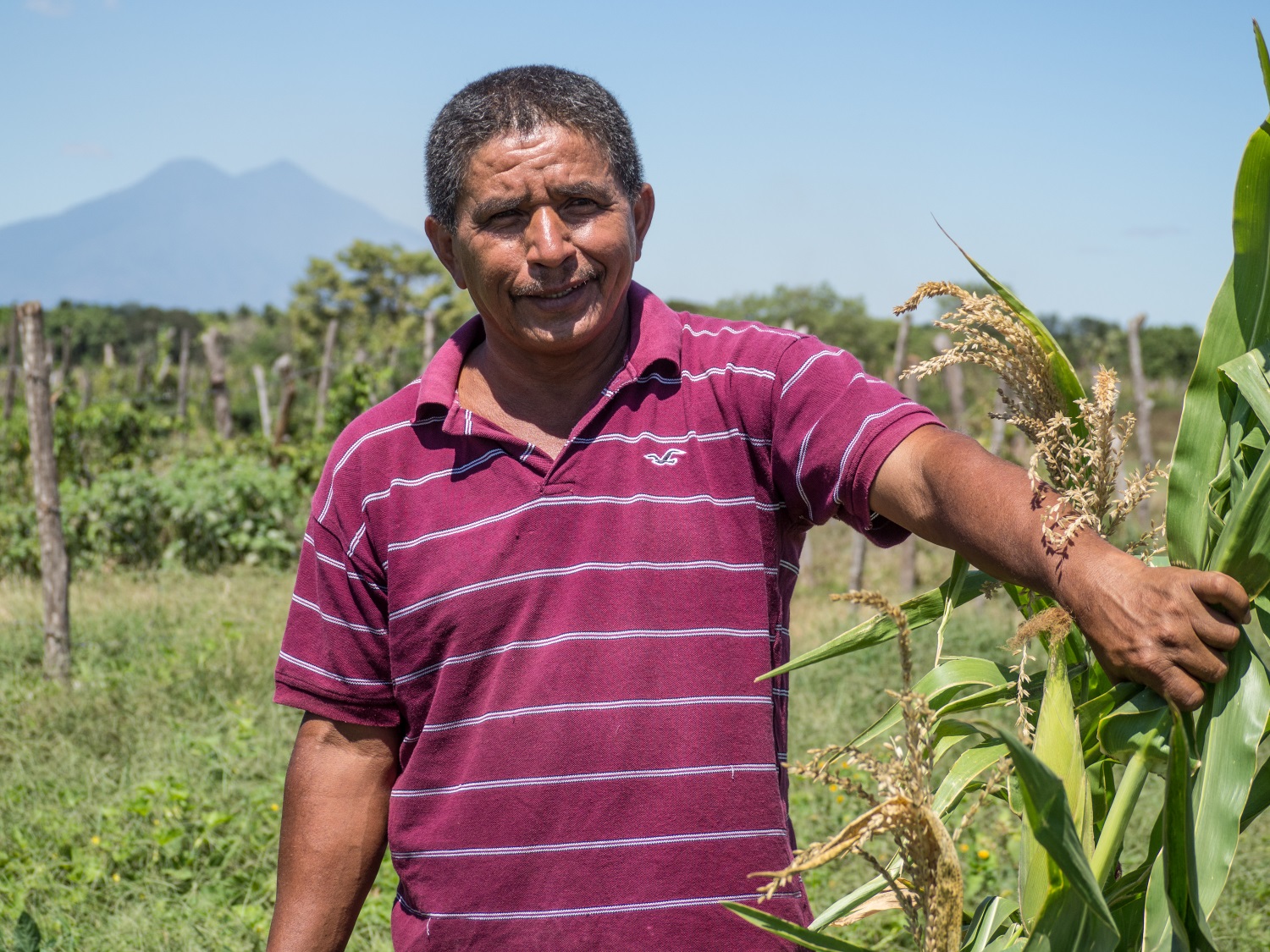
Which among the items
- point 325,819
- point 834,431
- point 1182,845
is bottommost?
point 325,819

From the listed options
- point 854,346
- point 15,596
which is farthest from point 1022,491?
point 854,346

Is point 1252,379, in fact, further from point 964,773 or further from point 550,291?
point 550,291

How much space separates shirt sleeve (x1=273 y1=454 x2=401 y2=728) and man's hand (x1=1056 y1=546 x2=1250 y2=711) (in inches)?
43.4

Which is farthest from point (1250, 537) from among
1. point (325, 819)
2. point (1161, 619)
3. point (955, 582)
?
point (325, 819)

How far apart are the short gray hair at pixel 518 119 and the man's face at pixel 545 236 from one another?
0.7 inches

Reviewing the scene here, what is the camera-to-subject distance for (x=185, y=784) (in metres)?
4.51

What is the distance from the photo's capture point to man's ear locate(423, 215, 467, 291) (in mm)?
1884

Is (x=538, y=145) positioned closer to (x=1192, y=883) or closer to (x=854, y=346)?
(x=1192, y=883)

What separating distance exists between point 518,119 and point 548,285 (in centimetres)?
26

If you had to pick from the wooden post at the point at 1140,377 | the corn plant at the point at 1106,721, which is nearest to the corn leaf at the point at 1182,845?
the corn plant at the point at 1106,721

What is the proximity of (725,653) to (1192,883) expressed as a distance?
26.6 inches

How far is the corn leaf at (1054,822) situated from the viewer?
105cm

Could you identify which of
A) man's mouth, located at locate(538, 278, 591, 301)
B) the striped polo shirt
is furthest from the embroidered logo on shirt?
man's mouth, located at locate(538, 278, 591, 301)

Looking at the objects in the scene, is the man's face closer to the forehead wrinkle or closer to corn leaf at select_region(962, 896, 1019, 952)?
the forehead wrinkle
